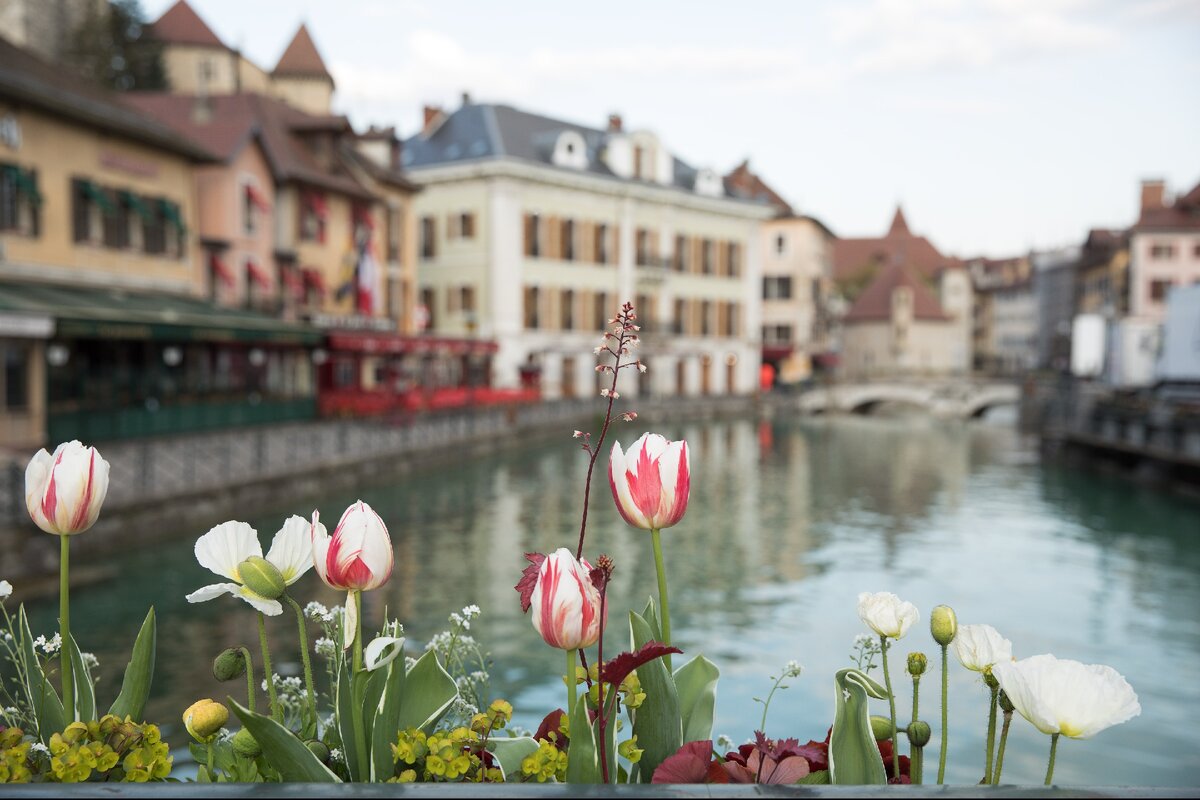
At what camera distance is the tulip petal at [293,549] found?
175 centimetres

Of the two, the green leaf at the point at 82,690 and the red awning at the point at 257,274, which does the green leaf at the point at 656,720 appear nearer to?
the green leaf at the point at 82,690

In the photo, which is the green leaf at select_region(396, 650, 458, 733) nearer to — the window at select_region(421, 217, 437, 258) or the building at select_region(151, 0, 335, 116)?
the window at select_region(421, 217, 437, 258)

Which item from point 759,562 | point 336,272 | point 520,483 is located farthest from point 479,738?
point 336,272

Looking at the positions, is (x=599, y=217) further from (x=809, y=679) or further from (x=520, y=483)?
(x=809, y=679)

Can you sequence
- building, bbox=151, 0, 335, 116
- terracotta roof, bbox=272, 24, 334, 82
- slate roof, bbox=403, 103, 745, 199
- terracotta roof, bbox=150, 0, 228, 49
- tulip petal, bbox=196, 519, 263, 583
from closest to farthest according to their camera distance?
tulip petal, bbox=196, 519, 263, 583 < slate roof, bbox=403, 103, 745, 199 < terracotta roof, bbox=272, 24, 334, 82 < building, bbox=151, 0, 335, 116 < terracotta roof, bbox=150, 0, 228, 49

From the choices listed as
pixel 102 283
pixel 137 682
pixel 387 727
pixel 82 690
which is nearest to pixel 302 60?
pixel 102 283

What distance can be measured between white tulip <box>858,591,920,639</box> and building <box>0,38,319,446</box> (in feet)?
59.6

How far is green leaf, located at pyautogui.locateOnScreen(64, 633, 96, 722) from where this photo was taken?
185cm

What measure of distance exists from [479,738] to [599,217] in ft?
162

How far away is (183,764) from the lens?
293 inches

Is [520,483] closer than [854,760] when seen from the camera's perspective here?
No

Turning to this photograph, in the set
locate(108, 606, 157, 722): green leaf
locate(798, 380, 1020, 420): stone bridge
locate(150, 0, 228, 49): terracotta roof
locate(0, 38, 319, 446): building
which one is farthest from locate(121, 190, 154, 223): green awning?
locate(798, 380, 1020, 420): stone bridge

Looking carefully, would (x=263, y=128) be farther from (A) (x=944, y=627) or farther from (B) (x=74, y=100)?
(A) (x=944, y=627)

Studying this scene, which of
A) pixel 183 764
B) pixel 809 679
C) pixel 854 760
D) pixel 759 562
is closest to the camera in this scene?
pixel 854 760
